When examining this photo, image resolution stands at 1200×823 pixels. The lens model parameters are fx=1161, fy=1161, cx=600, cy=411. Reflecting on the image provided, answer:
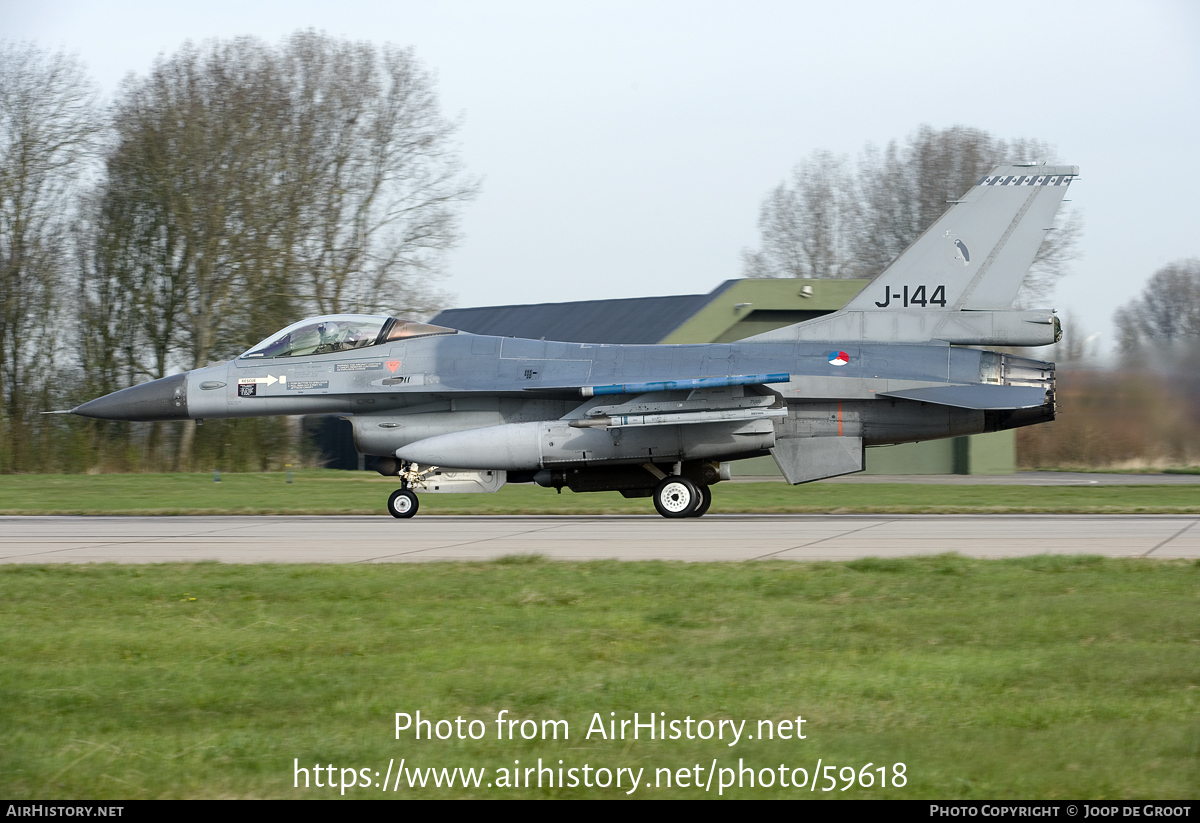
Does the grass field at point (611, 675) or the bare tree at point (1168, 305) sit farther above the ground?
the bare tree at point (1168, 305)

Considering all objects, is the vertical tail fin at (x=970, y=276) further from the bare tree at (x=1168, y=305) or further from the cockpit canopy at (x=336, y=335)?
the bare tree at (x=1168, y=305)

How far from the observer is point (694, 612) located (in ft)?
26.8

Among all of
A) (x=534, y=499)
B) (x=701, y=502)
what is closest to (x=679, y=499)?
(x=701, y=502)

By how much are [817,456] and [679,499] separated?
2177 mm

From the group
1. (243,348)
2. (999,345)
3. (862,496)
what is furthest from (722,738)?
(243,348)

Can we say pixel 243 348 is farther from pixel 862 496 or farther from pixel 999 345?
pixel 999 345

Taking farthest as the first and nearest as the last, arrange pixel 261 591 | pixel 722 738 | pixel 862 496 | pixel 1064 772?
pixel 862 496
pixel 261 591
pixel 722 738
pixel 1064 772

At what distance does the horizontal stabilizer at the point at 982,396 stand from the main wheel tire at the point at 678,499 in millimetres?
3445

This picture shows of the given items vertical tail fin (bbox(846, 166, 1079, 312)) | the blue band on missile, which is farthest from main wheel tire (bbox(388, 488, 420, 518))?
vertical tail fin (bbox(846, 166, 1079, 312))

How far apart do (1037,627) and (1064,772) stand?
3.14m

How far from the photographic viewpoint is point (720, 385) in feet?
54.3

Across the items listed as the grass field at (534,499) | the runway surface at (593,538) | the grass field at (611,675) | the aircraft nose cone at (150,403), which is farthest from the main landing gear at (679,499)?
the aircraft nose cone at (150,403)

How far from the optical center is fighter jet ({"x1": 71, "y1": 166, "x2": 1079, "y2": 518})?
1697 centimetres

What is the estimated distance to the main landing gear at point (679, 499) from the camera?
17578 millimetres
